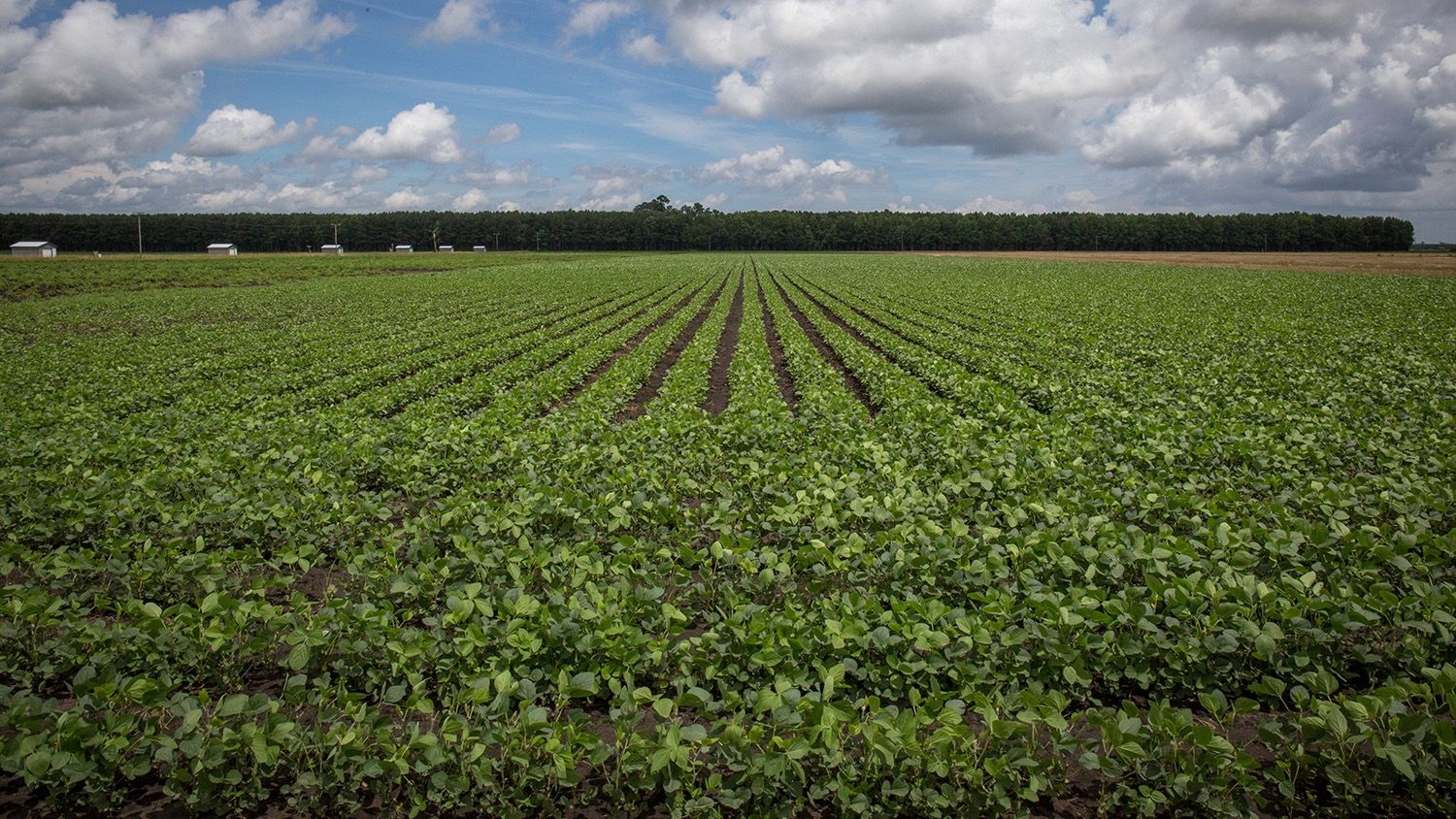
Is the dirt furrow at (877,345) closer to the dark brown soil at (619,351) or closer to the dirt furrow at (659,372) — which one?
the dirt furrow at (659,372)

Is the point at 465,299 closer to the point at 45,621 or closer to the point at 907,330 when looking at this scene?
the point at 907,330

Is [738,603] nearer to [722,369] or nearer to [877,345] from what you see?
[722,369]

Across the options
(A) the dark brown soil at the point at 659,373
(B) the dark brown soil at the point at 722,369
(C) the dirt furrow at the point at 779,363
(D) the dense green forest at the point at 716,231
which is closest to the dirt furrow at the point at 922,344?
(C) the dirt furrow at the point at 779,363

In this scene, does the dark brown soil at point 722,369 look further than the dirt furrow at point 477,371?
Yes

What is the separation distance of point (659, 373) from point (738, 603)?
13043 millimetres

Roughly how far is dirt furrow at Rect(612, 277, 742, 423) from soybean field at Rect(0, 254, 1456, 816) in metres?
0.72

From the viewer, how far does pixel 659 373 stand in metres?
17.4

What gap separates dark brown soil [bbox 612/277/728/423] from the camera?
13164mm

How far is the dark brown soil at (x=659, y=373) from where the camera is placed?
13.2m

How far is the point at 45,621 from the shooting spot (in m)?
4.19

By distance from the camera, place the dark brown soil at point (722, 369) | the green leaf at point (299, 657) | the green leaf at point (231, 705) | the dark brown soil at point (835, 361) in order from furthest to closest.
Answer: the dark brown soil at point (835, 361) → the dark brown soil at point (722, 369) → the green leaf at point (299, 657) → the green leaf at point (231, 705)

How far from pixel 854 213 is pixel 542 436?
163m

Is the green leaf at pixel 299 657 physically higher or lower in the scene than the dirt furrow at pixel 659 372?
lower

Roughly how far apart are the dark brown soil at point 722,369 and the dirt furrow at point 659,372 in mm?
1032
